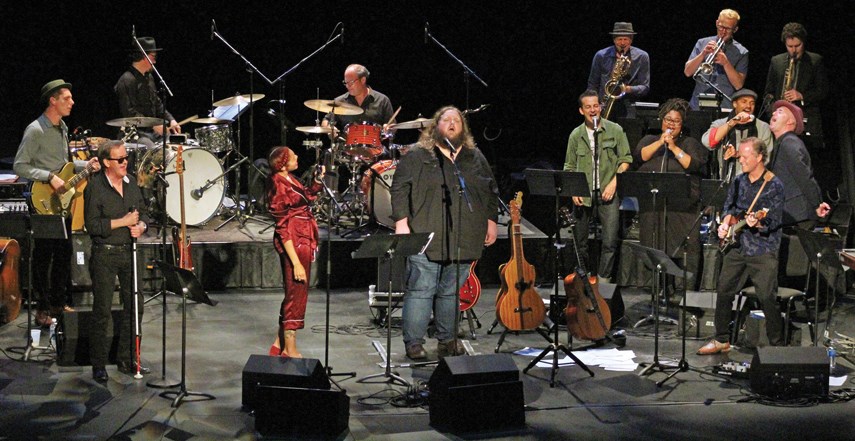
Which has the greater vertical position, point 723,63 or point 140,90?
point 723,63

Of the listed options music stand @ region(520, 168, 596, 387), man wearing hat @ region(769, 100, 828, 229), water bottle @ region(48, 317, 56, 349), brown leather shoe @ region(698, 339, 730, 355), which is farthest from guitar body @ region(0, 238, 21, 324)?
man wearing hat @ region(769, 100, 828, 229)

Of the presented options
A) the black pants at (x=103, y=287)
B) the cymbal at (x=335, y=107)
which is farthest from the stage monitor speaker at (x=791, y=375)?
the cymbal at (x=335, y=107)

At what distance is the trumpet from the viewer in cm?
1185

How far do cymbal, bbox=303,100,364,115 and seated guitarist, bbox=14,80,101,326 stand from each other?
2737 millimetres

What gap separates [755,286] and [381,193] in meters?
4.51

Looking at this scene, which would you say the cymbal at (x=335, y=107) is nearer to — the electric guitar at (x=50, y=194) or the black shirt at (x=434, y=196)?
the electric guitar at (x=50, y=194)

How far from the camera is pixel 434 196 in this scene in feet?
29.9

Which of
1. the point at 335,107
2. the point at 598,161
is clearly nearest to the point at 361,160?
the point at 335,107

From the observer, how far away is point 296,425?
7.52m

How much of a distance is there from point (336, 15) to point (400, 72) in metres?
1.15

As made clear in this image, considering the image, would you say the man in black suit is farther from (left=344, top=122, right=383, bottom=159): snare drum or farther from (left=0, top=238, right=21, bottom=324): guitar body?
(left=0, top=238, right=21, bottom=324): guitar body

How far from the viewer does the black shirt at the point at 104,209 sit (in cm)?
870

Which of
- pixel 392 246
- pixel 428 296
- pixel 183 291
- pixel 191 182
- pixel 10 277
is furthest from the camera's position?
pixel 191 182

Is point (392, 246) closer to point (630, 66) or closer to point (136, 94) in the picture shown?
point (630, 66)
